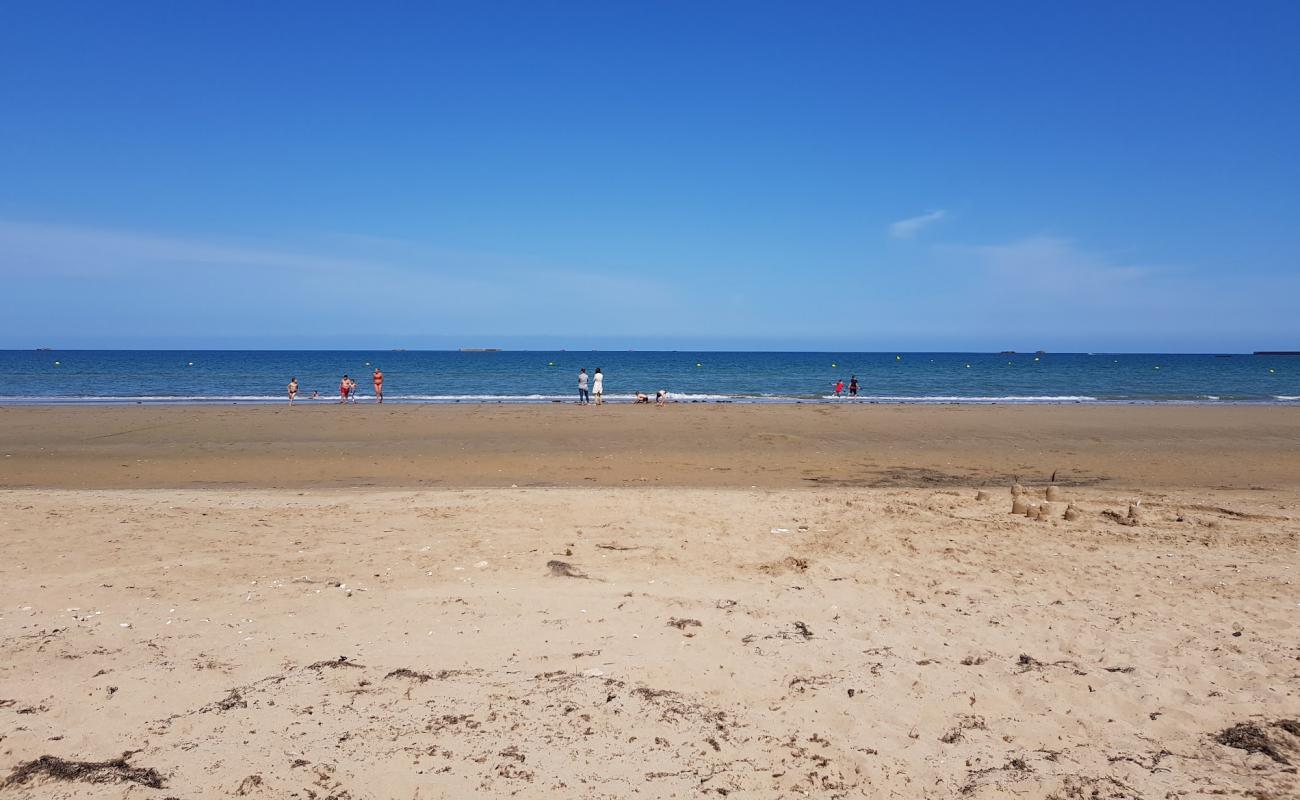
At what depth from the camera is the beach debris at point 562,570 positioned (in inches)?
269

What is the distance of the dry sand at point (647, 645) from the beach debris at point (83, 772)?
0.07ft

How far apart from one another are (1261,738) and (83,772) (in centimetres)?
588

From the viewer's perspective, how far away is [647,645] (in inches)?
205

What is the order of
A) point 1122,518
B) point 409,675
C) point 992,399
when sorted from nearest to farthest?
point 409,675, point 1122,518, point 992,399

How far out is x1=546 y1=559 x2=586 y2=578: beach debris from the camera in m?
6.83

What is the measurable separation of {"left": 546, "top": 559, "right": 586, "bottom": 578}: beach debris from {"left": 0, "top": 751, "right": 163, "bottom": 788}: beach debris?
11.5ft

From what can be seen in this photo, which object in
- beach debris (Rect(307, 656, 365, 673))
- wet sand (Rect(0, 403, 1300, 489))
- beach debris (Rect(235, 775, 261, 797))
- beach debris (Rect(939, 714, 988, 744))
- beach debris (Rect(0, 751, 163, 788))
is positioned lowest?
wet sand (Rect(0, 403, 1300, 489))

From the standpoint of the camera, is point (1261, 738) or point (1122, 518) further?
point (1122, 518)

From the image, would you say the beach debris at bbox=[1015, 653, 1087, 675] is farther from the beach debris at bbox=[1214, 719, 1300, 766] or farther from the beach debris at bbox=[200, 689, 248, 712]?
the beach debris at bbox=[200, 689, 248, 712]

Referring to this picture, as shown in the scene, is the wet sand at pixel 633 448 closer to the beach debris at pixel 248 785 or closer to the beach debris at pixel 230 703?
the beach debris at pixel 230 703

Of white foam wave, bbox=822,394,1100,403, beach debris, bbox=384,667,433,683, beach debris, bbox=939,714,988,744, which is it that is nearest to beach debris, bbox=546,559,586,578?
beach debris, bbox=384,667,433,683

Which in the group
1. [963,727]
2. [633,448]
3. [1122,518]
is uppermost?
[1122,518]

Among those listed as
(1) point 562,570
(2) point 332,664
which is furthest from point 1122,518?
(2) point 332,664

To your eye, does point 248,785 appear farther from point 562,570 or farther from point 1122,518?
point 1122,518
